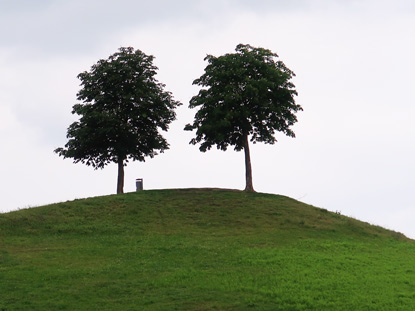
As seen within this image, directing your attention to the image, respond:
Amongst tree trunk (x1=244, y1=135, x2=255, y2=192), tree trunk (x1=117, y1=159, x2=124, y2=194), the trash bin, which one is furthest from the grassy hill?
tree trunk (x1=117, y1=159, x2=124, y2=194)

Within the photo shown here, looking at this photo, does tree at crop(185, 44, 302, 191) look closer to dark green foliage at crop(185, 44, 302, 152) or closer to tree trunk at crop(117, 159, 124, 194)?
dark green foliage at crop(185, 44, 302, 152)

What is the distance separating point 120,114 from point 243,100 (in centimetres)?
1244

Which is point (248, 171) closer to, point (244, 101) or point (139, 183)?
point (244, 101)

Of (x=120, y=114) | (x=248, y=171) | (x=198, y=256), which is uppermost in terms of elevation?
(x=120, y=114)

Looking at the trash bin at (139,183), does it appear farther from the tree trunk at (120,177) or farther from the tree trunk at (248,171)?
the tree trunk at (248,171)

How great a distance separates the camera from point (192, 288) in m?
24.0

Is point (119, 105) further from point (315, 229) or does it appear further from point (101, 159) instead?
point (315, 229)

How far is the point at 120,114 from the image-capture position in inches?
2116

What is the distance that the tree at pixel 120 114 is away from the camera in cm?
5275

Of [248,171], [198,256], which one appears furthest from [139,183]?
[198,256]

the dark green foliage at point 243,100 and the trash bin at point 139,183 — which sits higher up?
the dark green foliage at point 243,100

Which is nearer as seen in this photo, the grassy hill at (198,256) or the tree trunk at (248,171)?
the grassy hill at (198,256)

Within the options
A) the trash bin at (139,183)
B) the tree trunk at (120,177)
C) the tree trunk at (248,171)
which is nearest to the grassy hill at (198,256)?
the tree trunk at (248,171)

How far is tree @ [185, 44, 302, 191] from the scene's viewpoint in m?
50.2
